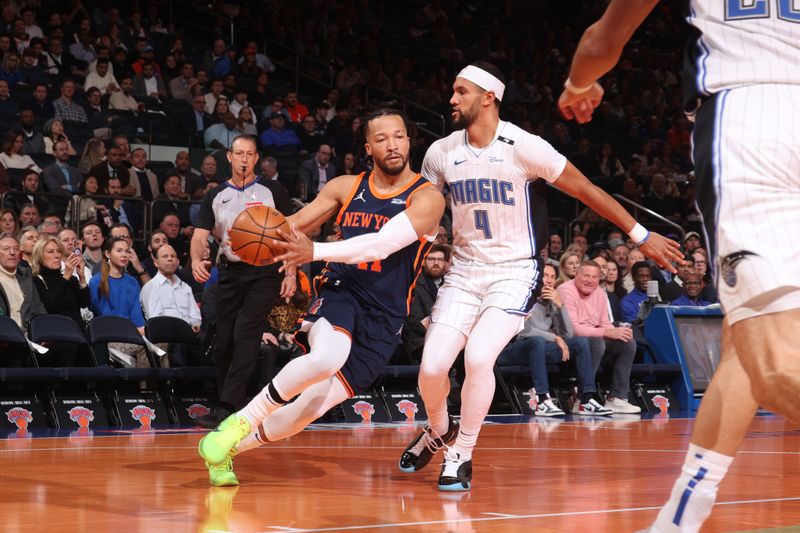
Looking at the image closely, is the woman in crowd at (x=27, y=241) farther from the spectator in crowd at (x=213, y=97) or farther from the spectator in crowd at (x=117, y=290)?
the spectator in crowd at (x=213, y=97)

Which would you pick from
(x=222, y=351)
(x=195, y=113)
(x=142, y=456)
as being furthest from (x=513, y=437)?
(x=195, y=113)

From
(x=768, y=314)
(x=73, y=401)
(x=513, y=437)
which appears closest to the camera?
(x=768, y=314)

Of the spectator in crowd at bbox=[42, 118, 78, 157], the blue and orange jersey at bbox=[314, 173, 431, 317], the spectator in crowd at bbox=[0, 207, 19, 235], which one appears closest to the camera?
the blue and orange jersey at bbox=[314, 173, 431, 317]

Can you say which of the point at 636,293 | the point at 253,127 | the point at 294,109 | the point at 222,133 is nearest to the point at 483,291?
the point at 636,293

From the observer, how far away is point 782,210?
2.52 meters

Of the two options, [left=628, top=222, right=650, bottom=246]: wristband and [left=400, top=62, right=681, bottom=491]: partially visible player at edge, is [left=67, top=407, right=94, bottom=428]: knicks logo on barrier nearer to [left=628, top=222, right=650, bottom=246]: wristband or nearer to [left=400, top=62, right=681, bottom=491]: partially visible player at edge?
[left=400, top=62, right=681, bottom=491]: partially visible player at edge

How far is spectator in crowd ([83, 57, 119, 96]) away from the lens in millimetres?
15242

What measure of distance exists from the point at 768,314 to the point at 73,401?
8.21 metres

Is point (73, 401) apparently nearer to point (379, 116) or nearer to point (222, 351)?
point (222, 351)

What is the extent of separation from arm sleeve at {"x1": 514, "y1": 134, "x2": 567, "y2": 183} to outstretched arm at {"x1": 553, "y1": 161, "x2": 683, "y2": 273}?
4cm

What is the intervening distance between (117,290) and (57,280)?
63cm

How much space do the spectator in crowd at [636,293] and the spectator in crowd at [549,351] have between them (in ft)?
5.99

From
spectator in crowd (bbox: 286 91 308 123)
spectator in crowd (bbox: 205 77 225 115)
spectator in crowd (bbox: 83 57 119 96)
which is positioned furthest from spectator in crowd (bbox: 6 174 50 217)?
spectator in crowd (bbox: 286 91 308 123)

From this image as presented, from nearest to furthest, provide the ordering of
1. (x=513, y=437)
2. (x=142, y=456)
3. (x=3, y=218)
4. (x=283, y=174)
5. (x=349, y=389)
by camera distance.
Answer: (x=349, y=389) → (x=142, y=456) → (x=513, y=437) → (x=3, y=218) → (x=283, y=174)
